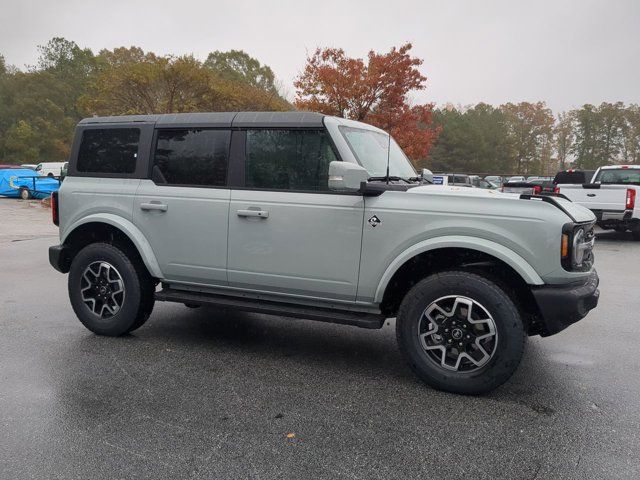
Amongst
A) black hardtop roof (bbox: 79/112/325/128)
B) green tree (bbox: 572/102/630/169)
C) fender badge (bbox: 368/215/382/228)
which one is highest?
green tree (bbox: 572/102/630/169)

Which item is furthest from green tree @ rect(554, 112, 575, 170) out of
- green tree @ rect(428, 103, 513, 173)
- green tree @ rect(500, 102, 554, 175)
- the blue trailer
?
the blue trailer

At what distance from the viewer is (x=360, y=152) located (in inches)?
165

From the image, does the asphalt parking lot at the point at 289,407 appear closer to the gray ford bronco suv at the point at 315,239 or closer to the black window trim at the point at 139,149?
the gray ford bronco suv at the point at 315,239

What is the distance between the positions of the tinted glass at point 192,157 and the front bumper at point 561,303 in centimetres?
268

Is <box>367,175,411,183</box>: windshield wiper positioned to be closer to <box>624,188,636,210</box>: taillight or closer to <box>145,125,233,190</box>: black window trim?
<box>145,125,233,190</box>: black window trim

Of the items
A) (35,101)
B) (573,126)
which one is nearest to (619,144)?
(573,126)

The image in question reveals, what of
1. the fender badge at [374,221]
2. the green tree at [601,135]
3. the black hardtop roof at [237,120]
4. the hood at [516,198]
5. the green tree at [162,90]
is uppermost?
the green tree at [601,135]

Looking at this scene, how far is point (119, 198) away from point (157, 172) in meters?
0.44

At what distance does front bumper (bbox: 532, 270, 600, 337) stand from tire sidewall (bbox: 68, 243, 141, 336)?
11.1ft

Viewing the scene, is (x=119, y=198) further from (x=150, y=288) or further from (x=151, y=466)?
(x=151, y=466)

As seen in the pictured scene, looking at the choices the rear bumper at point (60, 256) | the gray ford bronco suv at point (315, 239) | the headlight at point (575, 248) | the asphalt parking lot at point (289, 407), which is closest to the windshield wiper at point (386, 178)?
the gray ford bronco suv at point (315, 239)

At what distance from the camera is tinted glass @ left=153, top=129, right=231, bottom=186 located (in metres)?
4.38

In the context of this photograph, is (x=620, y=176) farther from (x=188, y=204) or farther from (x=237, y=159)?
(x=188, y=204)

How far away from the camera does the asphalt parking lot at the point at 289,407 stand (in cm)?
272
